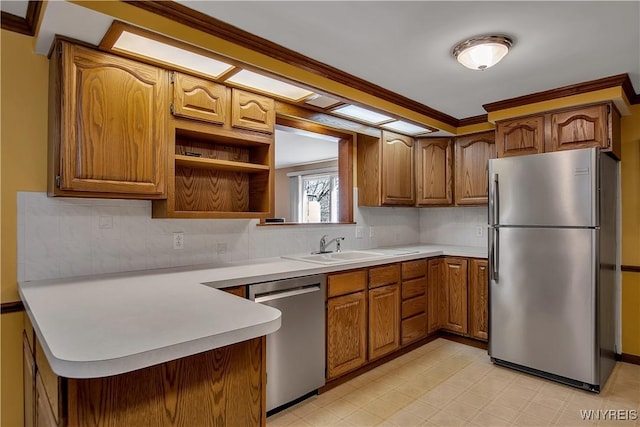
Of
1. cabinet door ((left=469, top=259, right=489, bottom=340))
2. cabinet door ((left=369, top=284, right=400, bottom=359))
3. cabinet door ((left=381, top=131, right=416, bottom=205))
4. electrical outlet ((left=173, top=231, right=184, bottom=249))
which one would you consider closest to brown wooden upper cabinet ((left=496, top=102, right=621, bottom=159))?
cabinet door ((left=381, top=131, right=416, bottom=205))

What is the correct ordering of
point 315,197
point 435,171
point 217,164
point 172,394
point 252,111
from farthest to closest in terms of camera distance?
point 315,197 → point 435,171 → point 252,111 → point 217,164 → point 172,394

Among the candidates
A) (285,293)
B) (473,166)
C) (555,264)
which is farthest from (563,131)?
(285,293)

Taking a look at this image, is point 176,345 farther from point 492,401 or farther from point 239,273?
point 492,401

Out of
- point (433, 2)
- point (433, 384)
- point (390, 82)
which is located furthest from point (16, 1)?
point (433, 384)

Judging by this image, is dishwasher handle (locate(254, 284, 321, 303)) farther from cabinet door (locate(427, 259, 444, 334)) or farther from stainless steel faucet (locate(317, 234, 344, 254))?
cabinet door (locate(427, 259, 444, 334))

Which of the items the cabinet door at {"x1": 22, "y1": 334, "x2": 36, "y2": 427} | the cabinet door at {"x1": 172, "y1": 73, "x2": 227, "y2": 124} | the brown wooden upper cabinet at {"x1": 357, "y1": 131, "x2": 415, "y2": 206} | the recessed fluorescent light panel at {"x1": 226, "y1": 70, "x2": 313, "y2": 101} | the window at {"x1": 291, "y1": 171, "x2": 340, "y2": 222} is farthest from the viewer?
the window at {"x1": 291, "y1": 171, "x2": 340, "y2": 222}

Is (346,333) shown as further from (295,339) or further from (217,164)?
(217,164)

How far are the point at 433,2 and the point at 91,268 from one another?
229cm

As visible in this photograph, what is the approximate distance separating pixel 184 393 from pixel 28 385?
1.15m

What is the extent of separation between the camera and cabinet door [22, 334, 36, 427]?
153 centimetres

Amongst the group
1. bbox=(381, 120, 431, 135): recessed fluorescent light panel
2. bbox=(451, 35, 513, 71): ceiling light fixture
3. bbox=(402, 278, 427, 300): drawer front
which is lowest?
bbox=(402, 278, 427, 300): drawer front

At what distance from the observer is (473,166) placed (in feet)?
12.2

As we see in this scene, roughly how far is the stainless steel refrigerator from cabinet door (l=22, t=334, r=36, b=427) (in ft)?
9.94

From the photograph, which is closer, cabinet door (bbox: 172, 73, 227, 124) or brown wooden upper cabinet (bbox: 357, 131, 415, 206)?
cabinet door (bbox: 172, 73, 227, 124)
